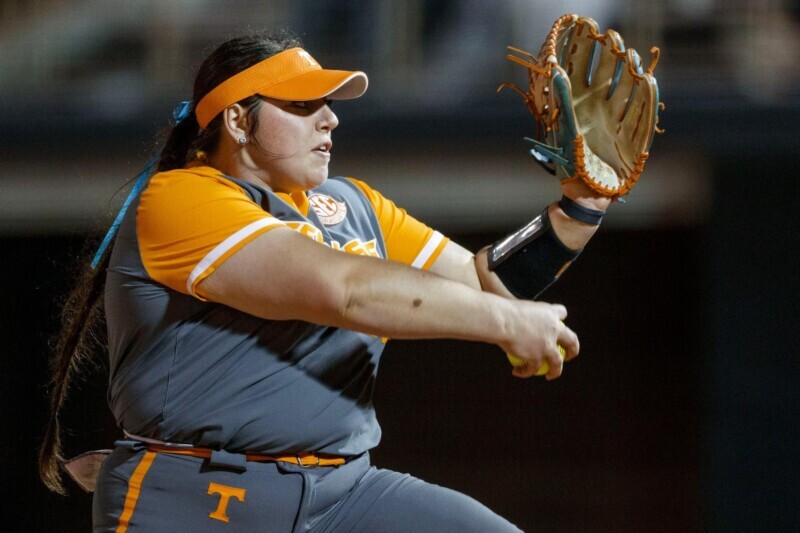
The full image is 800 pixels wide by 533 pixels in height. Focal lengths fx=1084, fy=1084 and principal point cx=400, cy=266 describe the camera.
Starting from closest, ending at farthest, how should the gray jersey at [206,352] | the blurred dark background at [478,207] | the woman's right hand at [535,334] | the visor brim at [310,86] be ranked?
the woman's right hand at [535,334]
the gray jersey at [206,352]
the visor brim at [310,86]
the blurred dark background at [478,207]

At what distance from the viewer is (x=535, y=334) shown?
5.54 ft

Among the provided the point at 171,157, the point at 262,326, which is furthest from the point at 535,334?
the point at 171,157

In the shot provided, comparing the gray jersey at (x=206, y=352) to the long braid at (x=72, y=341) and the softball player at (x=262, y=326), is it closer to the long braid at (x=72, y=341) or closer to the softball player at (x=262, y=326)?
the softball player at (x=262, y=326)

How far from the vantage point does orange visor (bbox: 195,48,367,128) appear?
6.81 feet

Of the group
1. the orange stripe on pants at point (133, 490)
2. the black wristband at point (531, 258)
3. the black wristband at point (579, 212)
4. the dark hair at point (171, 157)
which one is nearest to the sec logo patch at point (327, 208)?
the dark hair at point (171, 157)

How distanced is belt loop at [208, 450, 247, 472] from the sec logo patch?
0.52 meters

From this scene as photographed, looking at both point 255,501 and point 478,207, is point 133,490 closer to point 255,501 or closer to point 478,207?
point 255,501

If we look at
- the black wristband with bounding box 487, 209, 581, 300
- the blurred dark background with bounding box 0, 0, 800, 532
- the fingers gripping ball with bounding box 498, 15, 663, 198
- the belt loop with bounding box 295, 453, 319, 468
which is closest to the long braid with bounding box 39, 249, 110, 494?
the belt loop with bounding box 295, 453, 319, 468

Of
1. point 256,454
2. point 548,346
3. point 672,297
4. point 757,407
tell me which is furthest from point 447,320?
point 672,297

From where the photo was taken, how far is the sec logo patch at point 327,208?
222 cm

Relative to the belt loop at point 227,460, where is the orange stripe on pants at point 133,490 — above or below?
below

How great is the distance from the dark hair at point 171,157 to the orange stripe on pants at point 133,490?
433mm

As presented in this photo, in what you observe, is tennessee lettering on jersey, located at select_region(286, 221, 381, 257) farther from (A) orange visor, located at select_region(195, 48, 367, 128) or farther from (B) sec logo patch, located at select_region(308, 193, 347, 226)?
(A) orange visor, located at select_region(195, 48, 367, 128)

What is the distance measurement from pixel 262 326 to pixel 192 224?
0.24 meters
